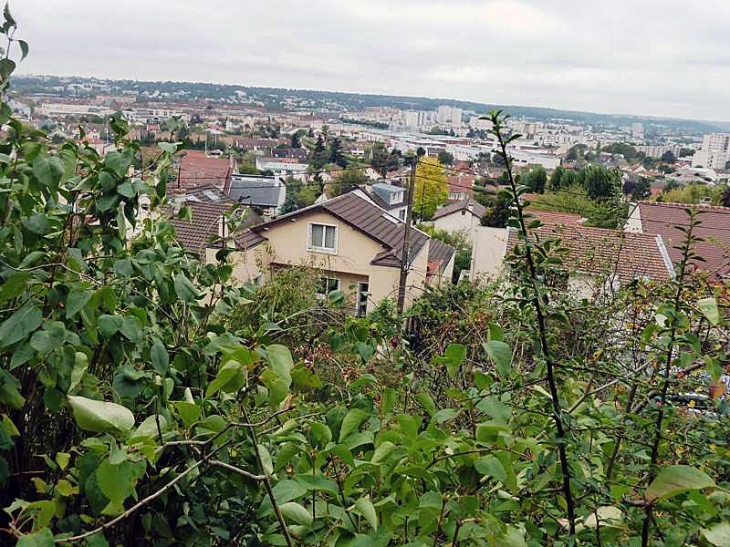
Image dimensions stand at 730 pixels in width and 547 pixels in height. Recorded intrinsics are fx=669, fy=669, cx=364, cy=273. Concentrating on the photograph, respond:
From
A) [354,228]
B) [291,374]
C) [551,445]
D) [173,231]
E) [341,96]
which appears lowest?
[354,228]

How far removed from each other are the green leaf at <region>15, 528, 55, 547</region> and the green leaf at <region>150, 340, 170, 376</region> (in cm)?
42

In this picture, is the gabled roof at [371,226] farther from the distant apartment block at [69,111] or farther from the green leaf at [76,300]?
the green leaf at [76,300]

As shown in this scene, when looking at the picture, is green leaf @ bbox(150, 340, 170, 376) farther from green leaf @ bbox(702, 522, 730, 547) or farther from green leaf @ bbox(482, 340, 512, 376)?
Result: green leaf @ bbox(702, 522, 730, 547)

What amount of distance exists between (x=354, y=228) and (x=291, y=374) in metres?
14.1

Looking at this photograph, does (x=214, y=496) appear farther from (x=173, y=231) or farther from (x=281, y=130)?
(x=281, y=130)

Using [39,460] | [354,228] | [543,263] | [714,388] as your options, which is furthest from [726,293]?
[354,228]

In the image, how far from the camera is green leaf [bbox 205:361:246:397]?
900 millimetres

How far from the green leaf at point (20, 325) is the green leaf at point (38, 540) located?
0.28 m

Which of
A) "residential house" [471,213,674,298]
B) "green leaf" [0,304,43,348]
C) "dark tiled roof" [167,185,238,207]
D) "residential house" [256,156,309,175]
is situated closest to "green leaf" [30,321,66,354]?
"green leaf" [0,304,43,348]

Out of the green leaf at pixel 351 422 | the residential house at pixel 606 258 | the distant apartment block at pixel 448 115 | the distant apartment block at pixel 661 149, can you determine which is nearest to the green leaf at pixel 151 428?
the green leaf at pixel 351 422

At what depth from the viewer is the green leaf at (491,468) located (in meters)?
0.93

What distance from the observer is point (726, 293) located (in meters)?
3.72

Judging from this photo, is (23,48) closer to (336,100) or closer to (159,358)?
(159,358)

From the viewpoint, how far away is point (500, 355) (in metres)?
1.00
